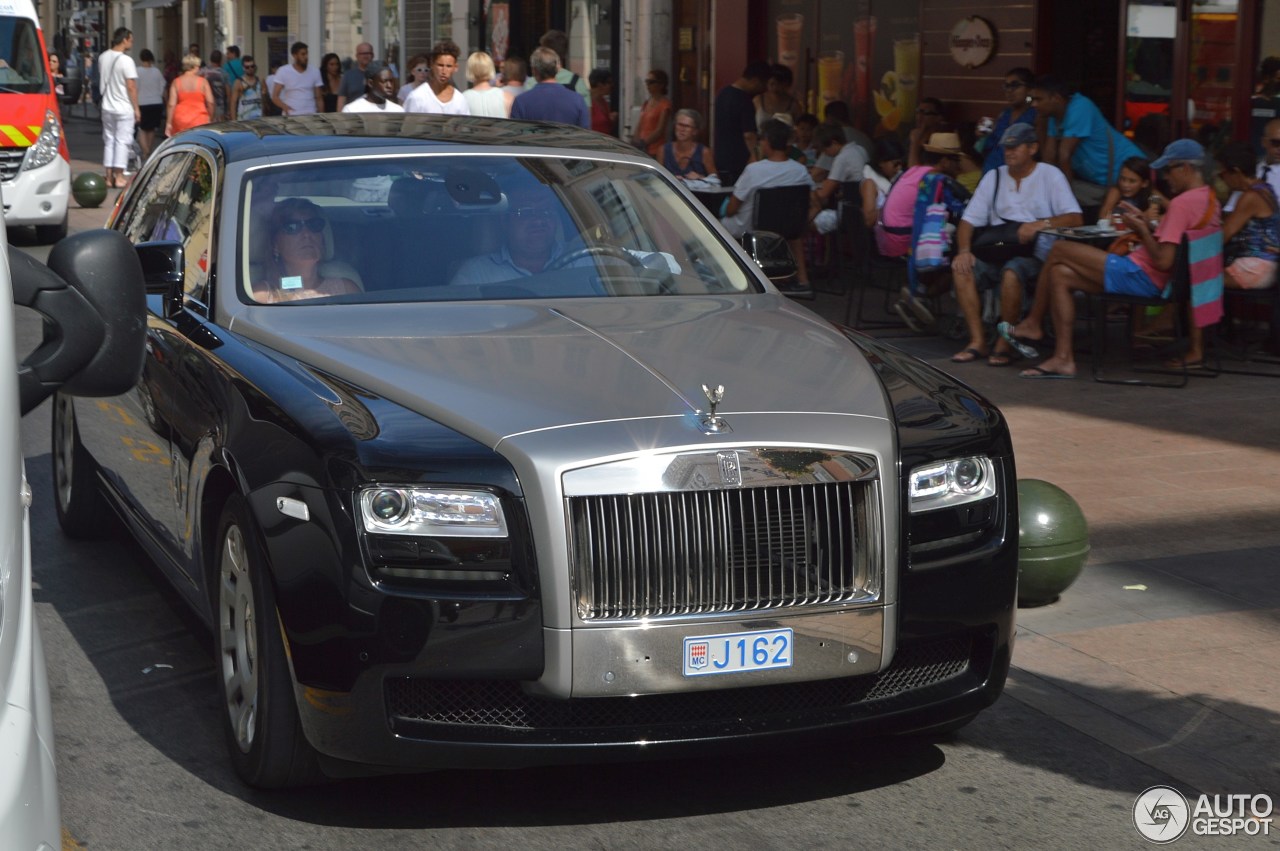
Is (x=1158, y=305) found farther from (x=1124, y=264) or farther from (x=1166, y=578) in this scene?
(x=1166, y=578)

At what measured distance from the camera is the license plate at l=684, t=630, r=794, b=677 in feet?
13.0

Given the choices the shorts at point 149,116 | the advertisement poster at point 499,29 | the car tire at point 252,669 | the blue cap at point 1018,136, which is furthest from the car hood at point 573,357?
the shorts at point 149,116

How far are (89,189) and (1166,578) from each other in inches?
664

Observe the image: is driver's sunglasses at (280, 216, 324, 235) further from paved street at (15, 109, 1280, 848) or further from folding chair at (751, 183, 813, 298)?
folding chair at (751, 183, 813, 298)

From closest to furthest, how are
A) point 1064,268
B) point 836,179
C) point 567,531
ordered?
point 567,531 → point 1064,268 → point 836,179

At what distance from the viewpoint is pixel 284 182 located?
5.48 meters

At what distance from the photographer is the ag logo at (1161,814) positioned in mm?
4250

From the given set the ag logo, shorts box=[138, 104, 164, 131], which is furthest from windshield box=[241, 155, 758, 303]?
shorts box=[138, 104, 164, 131]

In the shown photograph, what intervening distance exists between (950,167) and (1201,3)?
2690 mm

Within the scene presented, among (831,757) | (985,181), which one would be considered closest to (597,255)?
(831,757)

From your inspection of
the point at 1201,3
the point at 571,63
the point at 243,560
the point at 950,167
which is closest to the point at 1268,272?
the point at 950,167

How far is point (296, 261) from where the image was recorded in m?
5.26

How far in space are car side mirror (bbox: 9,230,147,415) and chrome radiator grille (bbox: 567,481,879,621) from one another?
1159 mm

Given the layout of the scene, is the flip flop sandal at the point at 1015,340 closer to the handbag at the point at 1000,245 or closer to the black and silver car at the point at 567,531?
the handbag at the point at 1000,245
